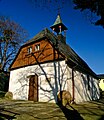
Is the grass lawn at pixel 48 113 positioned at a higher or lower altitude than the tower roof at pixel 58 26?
lower

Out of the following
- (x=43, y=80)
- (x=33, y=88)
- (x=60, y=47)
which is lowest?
(x=33, y=88)

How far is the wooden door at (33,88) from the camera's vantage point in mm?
15794

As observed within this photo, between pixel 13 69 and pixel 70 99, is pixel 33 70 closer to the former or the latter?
pixel 13 69

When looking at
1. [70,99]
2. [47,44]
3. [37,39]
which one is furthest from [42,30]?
[70,99]

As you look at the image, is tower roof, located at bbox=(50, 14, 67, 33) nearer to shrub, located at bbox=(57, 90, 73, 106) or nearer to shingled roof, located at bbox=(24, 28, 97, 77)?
shingled roof, located at bbox=(24, 28, 97, 77)

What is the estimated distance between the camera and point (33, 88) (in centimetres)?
1627

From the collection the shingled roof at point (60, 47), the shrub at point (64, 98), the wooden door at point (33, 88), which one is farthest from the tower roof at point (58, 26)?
the shrub at point (64, 98)

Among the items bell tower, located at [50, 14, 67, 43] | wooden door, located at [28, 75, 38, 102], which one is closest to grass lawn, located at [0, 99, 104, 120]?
wooden door, located at [28, 75, 38, 102]

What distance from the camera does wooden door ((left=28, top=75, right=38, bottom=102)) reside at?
15.8 metres

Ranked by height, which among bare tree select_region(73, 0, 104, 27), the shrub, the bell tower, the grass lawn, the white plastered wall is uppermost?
the bell tower

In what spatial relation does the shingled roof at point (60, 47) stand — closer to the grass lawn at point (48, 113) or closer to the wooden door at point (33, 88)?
the wooden door at point (33, 88)

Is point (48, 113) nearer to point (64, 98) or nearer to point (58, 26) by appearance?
point (64, 98)

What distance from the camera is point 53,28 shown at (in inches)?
885

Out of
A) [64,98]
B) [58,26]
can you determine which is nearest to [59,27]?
[58,26]
